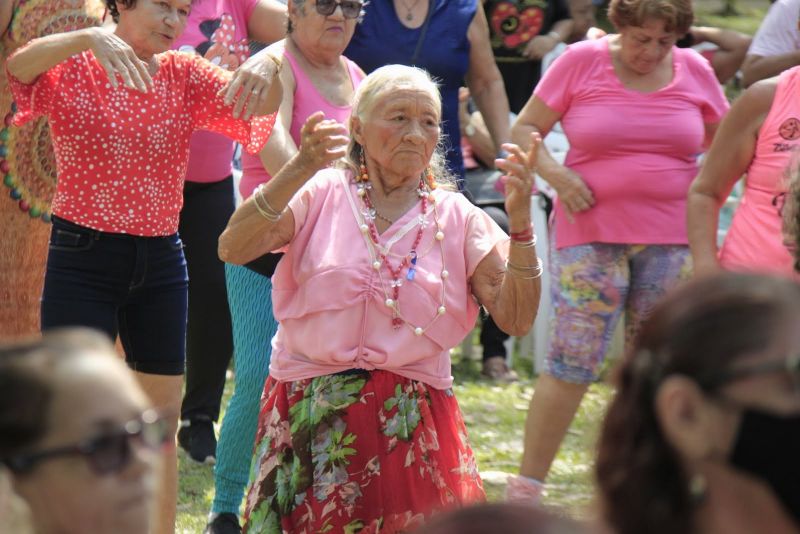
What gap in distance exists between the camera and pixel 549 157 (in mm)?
5309

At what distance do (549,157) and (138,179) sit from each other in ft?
5.97

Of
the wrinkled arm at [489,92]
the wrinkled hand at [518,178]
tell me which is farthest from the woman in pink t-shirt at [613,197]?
the wrinkled hand at [518,178]

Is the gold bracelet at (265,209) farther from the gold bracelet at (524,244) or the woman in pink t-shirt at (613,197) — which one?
the woman in pink t-shirt at (613,197)

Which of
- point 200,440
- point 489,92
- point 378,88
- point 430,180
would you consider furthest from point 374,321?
point 489,92

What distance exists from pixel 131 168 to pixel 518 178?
3.89 ft

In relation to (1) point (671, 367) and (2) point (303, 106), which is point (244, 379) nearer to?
(2) point (303, 106)

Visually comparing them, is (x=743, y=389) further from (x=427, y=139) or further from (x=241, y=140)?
(x=241, y=140)

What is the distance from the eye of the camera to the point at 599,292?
5074 millimetres

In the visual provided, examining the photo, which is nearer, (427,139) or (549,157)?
(427,139)

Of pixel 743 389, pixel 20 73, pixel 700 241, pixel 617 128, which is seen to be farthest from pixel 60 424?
pixel 617 128

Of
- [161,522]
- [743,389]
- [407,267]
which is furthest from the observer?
[161,522]

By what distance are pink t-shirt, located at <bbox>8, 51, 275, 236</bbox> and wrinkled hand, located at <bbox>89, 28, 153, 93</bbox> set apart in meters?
0.20

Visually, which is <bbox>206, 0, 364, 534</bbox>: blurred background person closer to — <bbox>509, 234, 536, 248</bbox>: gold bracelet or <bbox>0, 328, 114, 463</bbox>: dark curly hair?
<bbox>509, 234, 536, 248</bbox>: gold bracelet

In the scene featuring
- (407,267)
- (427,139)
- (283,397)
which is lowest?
(283,397)
